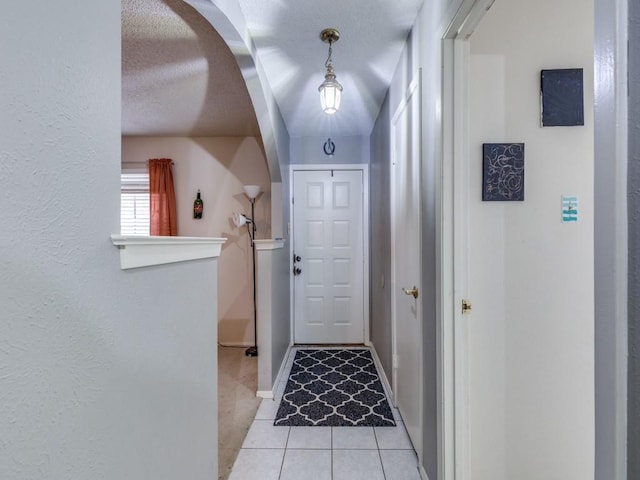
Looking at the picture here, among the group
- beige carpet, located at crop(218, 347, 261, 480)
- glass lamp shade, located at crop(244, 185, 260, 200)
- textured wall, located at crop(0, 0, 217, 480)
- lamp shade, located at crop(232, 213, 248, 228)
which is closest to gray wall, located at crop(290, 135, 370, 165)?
glass lamp shade, located at crop(244, 185, 260, 200)

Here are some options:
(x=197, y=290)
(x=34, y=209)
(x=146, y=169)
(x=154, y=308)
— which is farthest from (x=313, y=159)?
(x=34, y=209)

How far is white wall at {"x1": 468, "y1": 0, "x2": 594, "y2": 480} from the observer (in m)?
1.50

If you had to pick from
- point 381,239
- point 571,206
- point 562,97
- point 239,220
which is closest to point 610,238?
point 571,206

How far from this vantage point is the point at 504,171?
58.6 inches

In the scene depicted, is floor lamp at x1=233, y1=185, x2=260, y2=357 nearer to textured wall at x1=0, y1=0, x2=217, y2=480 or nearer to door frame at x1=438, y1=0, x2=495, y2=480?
door frame at x1=438, y1=0, x2=495, y2=480

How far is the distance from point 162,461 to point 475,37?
6.62ft

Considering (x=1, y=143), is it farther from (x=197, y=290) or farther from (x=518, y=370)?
(x=518, y=370)

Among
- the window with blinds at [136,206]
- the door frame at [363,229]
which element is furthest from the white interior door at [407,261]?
the window with blinds at [136,206]

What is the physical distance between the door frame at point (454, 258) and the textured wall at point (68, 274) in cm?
110

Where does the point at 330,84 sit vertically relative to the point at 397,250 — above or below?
above

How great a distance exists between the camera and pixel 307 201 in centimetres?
376

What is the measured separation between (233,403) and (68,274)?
2.25 meters

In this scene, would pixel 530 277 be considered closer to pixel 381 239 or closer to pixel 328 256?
pixel 381 239

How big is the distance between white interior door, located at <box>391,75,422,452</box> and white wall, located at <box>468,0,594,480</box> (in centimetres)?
32
